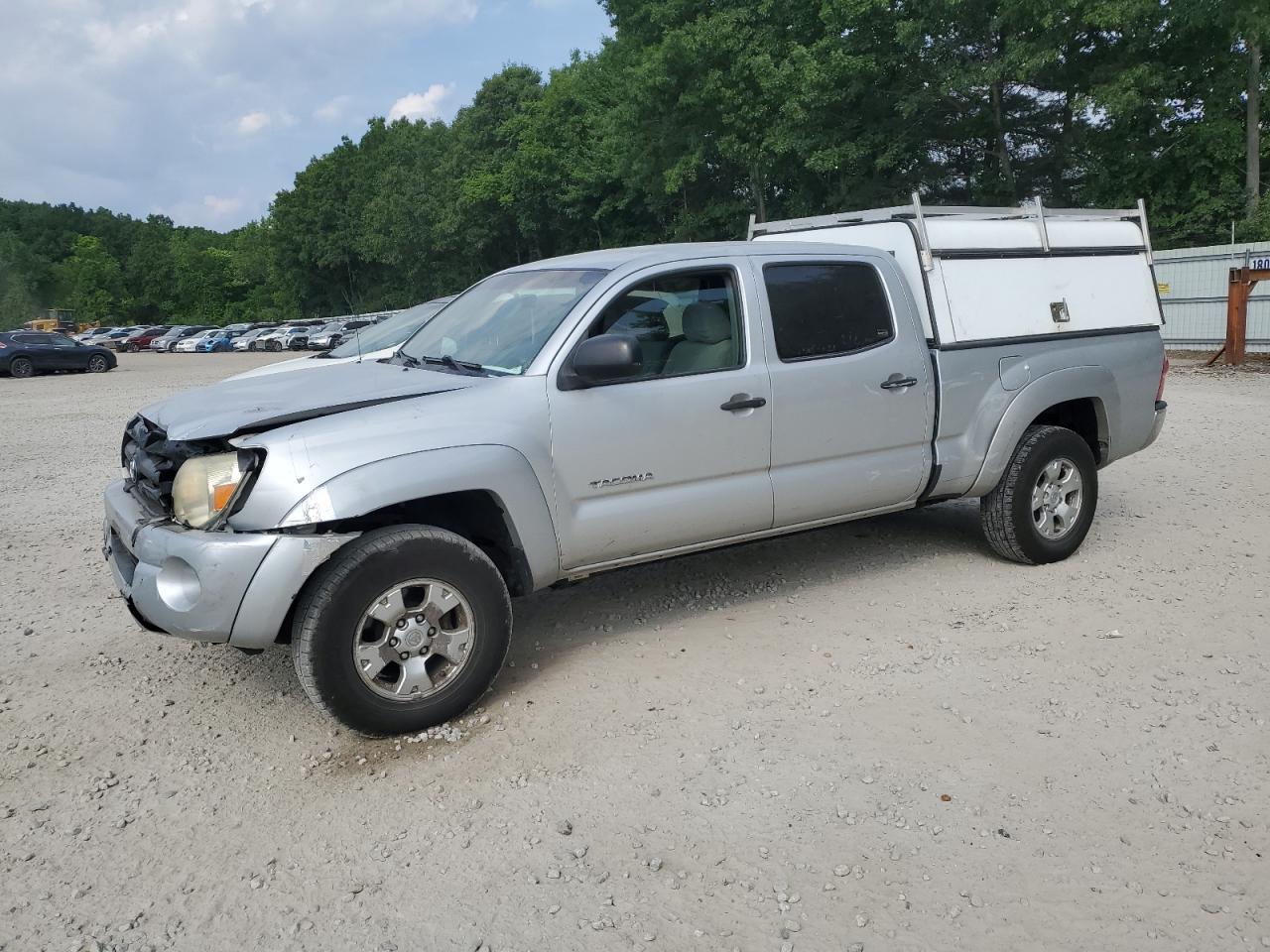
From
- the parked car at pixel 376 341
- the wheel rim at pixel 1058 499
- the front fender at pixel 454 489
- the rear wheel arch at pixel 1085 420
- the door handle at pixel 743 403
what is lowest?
the wheel rim at pixel 1058 499

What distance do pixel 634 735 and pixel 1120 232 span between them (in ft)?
14.9

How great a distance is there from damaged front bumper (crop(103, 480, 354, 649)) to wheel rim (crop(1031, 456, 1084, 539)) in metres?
3.97

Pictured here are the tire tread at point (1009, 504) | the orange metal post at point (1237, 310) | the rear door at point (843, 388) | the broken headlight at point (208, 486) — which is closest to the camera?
the broken headlight at point (208, 486)

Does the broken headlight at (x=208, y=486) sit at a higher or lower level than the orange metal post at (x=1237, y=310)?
higher

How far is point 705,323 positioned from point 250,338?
5046 cm

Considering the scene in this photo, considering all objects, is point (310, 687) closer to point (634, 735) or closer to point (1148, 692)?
point (634, 735)

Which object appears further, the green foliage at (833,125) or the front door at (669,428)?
the green foliage at (833,125)

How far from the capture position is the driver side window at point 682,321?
15.2 ft

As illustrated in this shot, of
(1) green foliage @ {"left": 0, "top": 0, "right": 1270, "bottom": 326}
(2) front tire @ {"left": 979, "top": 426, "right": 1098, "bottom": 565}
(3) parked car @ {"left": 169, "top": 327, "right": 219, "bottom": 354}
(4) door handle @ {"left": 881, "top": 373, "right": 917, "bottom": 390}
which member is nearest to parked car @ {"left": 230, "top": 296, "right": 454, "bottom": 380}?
(4) door handle @ {"left": 881, "top": 373, "right": 917, "bottom": 390}

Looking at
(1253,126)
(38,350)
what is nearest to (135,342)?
(38,350)

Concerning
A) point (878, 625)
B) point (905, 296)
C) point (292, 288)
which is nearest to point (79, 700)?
point (878, 625)

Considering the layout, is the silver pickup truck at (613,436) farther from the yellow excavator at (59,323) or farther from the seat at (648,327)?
the yellow excavator at (59,323)

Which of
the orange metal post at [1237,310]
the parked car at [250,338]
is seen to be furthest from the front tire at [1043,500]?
the parked car at [250,338]

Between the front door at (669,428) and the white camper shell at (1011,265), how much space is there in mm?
1180
